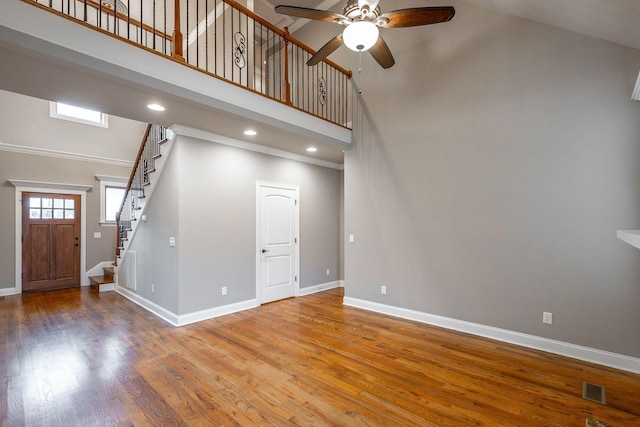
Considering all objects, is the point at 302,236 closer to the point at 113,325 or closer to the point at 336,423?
the point at 113,325

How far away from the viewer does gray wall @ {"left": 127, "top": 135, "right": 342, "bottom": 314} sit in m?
4.08

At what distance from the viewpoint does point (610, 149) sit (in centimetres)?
296

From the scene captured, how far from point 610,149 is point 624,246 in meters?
0.97

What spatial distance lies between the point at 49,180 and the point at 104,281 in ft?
7.98

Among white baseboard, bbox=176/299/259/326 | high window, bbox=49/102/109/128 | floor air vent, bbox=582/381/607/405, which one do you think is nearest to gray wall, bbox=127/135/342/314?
white baseboard, bbox=176/299/259/326

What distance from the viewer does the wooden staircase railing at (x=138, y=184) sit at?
5.16 meters

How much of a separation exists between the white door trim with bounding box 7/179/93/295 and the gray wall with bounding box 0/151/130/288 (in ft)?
0.20

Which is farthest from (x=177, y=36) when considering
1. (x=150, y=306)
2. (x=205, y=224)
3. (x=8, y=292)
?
(x=8, y=292)

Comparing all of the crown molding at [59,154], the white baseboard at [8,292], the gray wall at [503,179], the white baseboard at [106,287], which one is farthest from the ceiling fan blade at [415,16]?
the white baseboard at [8,292]

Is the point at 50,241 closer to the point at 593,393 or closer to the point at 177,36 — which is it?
the point at 177,36

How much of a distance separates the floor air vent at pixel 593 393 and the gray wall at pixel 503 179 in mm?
→ 644

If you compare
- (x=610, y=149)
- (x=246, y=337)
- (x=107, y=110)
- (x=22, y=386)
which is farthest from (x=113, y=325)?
(x=610, y=149)

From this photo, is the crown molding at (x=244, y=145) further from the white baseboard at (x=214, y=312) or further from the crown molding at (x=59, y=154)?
the crown molding at (x=59, y=154)

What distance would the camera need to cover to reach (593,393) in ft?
8.09
